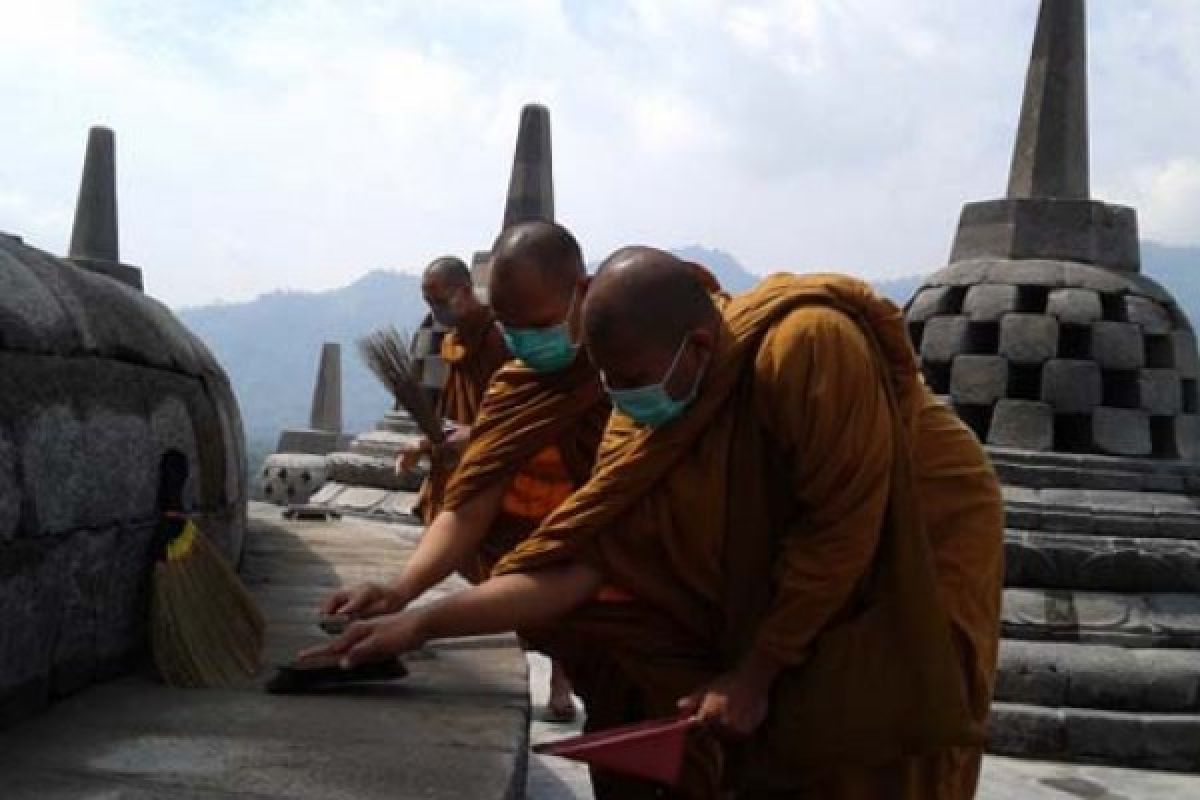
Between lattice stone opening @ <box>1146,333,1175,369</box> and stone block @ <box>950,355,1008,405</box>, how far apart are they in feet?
3.43

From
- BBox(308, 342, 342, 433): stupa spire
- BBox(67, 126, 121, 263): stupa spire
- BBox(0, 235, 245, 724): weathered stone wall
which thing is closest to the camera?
BBox(0, 235, 245, 724): weathered stone wall

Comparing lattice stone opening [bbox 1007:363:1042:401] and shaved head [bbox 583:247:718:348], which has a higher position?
lattice stone opening [bbox 1007:363:1042:401]

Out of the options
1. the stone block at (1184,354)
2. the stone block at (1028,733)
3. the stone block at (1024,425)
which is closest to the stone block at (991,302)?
the stone block at (1024,425)

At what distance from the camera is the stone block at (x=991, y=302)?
8.80m

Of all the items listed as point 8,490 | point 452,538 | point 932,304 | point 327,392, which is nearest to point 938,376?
point 932,304

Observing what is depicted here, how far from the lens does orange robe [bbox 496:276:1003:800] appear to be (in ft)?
6.55

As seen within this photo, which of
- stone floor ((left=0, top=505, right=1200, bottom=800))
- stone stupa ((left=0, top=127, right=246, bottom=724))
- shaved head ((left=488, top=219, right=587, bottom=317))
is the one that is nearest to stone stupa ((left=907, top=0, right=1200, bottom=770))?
stone floor ((left=0, top=505, right=1200, bottom=800))

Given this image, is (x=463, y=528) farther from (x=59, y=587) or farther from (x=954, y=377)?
(x=954, y=377)

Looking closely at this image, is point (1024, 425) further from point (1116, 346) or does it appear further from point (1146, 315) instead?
point (1146, 315)

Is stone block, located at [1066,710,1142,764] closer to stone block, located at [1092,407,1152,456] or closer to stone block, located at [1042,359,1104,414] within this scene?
stone block, located at [1092,407,1152,456]

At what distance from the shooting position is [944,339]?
895cm

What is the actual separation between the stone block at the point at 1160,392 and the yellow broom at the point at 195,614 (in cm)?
701

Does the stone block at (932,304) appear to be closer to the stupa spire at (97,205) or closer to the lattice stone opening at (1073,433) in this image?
the lattice stone opening at (1073,433)

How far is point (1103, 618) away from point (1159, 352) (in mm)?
2188
